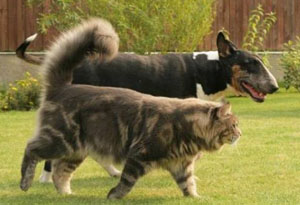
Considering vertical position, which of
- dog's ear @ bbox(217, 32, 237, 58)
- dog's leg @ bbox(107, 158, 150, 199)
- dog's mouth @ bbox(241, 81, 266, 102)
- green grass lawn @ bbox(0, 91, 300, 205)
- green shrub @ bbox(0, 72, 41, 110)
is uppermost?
dog's ear @ bbox(217, 32, 237, 58)

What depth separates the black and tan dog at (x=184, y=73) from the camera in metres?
8.87

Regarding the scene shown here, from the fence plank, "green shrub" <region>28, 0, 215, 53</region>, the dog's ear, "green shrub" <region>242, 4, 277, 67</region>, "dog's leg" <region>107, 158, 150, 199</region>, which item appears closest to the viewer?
"dog's leg" <region>107, 158, 150, 199</region>

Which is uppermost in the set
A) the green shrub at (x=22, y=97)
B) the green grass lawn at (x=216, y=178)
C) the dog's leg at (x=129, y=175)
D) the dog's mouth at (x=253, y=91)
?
the dog's mouth at (x=253, y=91)

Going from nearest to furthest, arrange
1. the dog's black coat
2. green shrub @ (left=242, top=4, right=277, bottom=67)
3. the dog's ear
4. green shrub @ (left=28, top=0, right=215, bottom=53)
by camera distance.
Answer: the dog's black coat → the dog's ear → green shrub @ (left=28, top=0, right=215, bottom=53) → green shrub @ (left=242, top=4, right=277, bottom=67)

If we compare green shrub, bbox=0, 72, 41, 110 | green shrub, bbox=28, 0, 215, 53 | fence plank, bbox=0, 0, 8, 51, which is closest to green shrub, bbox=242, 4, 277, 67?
green shrub, bbox=28, 0, 215, 53

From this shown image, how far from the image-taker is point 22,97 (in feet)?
54.1

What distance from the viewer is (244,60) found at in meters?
9.30

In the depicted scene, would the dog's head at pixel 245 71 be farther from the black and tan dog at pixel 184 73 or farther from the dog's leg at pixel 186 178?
the dog's leg at pixel 186 178

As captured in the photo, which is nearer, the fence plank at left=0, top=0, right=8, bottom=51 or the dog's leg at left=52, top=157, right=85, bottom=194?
the dog's leg at left=52, top=157, right=85, bottom=194

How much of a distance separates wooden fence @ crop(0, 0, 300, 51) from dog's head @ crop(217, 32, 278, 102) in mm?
10728

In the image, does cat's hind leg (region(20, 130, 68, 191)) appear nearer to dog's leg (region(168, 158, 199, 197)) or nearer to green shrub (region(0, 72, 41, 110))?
dog's leg (region(168, 158, 199, 197))

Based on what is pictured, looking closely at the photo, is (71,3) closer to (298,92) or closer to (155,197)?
(298,92)

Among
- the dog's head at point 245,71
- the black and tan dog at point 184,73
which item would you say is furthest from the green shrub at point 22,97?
the dog's head at point 245,71

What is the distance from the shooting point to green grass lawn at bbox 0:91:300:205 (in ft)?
23.5
